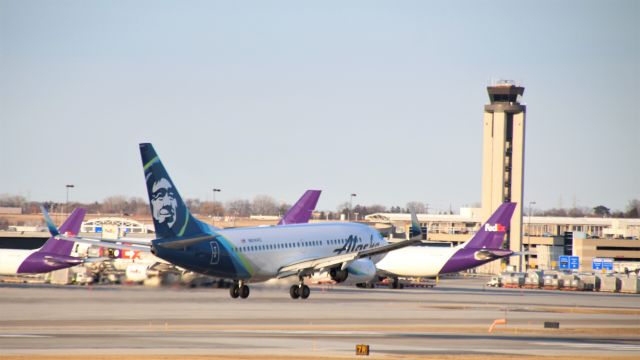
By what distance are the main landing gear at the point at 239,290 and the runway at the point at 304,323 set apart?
123 centimetres

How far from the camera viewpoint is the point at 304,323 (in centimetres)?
7450

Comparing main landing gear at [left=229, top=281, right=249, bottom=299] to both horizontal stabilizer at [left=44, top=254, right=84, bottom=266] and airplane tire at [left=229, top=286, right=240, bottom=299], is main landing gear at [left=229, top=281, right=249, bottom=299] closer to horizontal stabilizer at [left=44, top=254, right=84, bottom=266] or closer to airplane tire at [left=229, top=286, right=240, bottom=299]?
airplane tire at [left=229, top=286, right=240, bottom=299]

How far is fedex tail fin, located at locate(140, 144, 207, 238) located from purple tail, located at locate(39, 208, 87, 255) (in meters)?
40.2

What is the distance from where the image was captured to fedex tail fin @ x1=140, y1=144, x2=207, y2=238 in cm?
7094

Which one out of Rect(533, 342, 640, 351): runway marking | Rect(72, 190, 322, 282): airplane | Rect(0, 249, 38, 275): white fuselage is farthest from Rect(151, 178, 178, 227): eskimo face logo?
Rect(0, 249, 38, 275): white fuselage

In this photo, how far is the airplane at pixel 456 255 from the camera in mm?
118312

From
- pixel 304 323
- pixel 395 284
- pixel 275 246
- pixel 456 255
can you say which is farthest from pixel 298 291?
pixel 395 284

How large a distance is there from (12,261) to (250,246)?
47334 mm

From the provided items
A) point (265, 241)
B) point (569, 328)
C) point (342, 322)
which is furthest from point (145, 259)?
point (569, 328)

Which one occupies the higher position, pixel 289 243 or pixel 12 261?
pixel 289 243

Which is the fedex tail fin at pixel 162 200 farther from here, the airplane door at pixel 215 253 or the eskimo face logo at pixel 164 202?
the airplane door at pixel 215 253

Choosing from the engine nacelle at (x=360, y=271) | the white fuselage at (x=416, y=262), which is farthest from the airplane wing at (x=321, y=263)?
the white fuselage at (x=416, y=262)

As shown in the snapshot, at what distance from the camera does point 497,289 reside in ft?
422

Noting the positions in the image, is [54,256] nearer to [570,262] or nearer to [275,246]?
[275,246]
